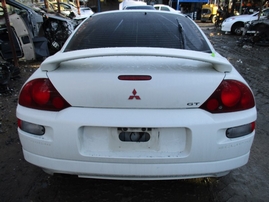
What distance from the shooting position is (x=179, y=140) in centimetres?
170

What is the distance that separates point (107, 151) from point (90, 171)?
188 mm

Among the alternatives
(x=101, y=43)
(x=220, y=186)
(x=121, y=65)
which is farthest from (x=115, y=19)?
(x=220, y=186)

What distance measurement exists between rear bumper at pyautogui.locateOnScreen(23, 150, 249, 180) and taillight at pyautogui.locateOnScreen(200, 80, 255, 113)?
1.26ft

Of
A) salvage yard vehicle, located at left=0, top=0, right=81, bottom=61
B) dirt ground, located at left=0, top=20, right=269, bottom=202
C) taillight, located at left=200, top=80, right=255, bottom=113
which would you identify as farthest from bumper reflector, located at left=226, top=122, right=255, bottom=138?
salvage yard vehicle, located at left=0, top=0, right=81, bottom=61

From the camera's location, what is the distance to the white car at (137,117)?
1.65 m

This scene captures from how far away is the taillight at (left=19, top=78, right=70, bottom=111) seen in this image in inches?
67.8

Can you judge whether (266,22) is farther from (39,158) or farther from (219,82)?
(39,158)

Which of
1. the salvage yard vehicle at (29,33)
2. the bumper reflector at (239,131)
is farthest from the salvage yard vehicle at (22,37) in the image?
the bumper reflector at (239,131)

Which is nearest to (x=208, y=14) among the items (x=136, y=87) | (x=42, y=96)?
(x=136, y=87)

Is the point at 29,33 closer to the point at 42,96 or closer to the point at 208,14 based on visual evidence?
the point at 42,96

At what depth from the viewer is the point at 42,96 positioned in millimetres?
1753

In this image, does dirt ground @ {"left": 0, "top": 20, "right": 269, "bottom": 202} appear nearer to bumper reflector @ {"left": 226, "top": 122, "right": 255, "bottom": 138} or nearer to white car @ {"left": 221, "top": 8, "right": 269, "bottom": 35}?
bumper reflector @ {"left": 226, "top": 122, "right": 255, "bottom": 138}

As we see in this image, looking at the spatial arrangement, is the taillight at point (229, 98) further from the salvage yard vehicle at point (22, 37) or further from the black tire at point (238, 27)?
the black tire at point (238, 27)

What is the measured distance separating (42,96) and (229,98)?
132 centimetres
